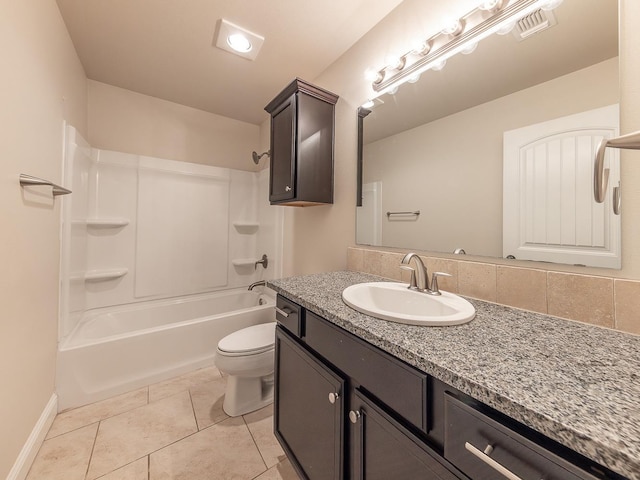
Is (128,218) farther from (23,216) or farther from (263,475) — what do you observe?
(263,475)

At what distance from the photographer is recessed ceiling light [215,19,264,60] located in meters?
1.57

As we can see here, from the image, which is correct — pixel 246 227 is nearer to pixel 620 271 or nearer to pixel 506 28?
pixel 506 28

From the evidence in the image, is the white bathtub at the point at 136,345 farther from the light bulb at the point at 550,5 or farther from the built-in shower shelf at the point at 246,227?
the light bulb at the point at 550,5

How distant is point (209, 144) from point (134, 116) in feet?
2.22

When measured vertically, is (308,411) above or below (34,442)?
above

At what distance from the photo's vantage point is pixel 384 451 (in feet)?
2.23

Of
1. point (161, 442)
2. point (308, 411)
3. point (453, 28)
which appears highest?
point (453, 28)

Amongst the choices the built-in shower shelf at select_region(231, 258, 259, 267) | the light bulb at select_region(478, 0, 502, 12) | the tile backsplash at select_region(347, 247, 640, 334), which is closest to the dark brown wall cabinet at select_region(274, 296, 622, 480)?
the tile backsplash at select_region(347, 247, 640, 334)

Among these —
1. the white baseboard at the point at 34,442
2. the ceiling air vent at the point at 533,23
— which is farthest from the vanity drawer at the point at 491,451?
the white baseboard at the point at 34,442

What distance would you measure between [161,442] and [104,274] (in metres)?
1.53

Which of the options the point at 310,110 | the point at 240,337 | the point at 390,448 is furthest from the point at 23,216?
the point at 390,448

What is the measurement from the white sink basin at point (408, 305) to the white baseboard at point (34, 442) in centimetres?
165

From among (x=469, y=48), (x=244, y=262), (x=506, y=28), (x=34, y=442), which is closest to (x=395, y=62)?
(x=469, y=48)

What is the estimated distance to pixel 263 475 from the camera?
3.98 feet
